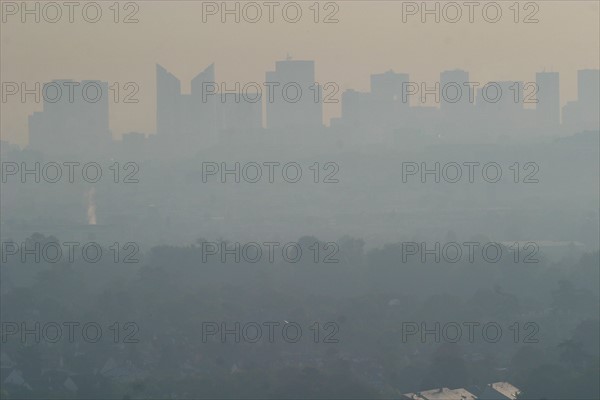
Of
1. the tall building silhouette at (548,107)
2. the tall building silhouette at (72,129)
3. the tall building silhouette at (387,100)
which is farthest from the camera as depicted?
the tall building silhouette at (548,107)

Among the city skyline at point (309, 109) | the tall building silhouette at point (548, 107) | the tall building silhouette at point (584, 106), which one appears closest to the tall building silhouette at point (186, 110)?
the city skyline at point (309, 109)

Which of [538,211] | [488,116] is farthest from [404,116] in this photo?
[538,211]

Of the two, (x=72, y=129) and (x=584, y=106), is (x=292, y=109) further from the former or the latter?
(x=584, y=106)

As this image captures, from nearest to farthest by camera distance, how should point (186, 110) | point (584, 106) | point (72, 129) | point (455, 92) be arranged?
point (72, 129) < point (186, 110) < point (455, 92) < point (584, 106)

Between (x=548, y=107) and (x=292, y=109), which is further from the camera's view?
(x=548, y=107)

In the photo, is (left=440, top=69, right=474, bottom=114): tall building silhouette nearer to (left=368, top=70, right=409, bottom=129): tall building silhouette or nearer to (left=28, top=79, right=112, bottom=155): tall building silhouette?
(left=368, top=70, right=409, bottom=129): tall building silhouette

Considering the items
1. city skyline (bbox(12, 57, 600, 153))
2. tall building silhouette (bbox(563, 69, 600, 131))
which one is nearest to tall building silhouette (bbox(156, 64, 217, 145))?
city skyline (bbox(12, 57, 600, 153))

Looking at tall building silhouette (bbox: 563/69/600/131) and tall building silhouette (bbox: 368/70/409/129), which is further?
tall building silhouette (bbox: 563/69/600/131)

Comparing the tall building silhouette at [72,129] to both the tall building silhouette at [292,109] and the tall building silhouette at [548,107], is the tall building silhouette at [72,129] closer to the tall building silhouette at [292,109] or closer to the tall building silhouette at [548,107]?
the tall building silhouette at [292,109]

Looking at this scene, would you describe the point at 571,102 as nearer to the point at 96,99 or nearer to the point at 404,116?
the point at 404,116

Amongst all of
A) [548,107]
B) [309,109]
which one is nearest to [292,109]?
[309,109]

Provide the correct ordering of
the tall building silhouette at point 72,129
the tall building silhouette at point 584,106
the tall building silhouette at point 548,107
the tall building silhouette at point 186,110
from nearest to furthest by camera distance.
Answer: the tall building silhouette at point 186,110, the tall building silhouette at point 72,129, the tall building silhouette at point 548,107, the tall building silhouette at point 584,106

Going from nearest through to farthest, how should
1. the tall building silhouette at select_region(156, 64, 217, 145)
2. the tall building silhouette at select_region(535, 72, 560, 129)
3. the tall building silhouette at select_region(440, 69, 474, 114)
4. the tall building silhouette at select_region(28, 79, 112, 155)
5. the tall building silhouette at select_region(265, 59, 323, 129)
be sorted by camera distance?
the tall building silhouette at select_region(156, 64, 217, 145) < the tall building silhouette at select_region(28, 79, 112, 155) < the tall building silhouette at select_region(440, 69, 474, 114) < the tall building silhouette at select_region(265, 59, 323, 129) < the tall building silhouette at select_region(535, 72, 560, 129)
